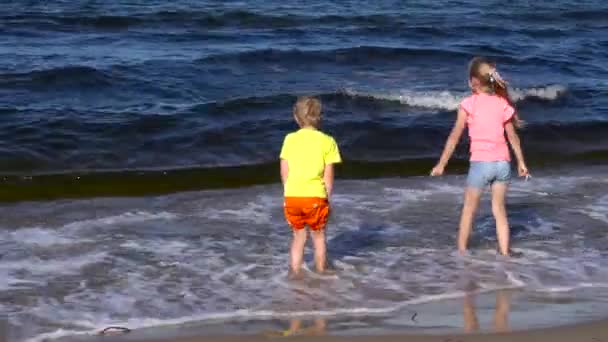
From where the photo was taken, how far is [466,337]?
20.9 ft

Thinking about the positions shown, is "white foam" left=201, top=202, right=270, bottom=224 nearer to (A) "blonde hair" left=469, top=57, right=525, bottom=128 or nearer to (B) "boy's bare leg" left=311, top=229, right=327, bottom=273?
(B) "boy's bare leg" left=311, top=229, right=327, bottom=273

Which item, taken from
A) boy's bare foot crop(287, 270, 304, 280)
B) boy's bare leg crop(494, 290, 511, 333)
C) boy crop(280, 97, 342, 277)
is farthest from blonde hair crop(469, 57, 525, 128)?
boy's bare foot crop(287, 270, 304, 280)

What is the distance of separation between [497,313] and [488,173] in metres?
1.40

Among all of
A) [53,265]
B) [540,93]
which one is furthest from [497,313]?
[540,93]

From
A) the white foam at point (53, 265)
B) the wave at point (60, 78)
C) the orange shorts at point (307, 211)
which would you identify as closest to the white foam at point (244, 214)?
the white foam at point (53, 265)

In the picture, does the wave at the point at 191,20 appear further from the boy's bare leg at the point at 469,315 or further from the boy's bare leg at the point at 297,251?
the boy's bare leg at the point at 469,315

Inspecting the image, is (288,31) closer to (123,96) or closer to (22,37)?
(22,37)

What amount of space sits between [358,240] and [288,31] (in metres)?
12.5

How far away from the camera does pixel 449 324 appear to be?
22.0 ft

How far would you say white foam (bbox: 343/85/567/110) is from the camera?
15.2m

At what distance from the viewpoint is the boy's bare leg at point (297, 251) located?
773cm

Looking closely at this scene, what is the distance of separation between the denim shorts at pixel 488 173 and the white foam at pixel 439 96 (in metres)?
6.90

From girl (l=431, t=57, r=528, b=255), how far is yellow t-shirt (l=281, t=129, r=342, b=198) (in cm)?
77

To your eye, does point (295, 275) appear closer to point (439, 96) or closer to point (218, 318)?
point (218, 318)
